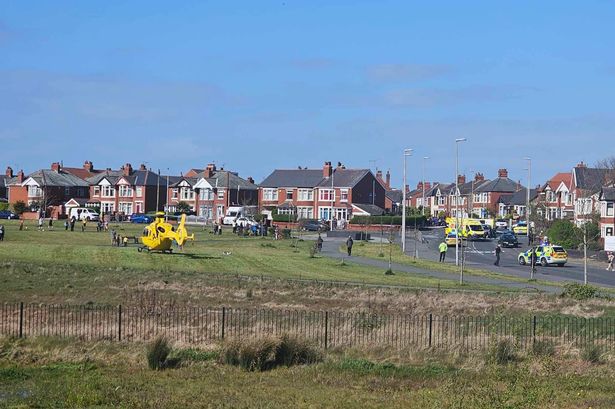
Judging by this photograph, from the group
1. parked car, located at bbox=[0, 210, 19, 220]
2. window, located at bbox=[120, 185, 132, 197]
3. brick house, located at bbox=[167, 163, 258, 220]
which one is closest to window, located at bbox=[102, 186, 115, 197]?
window, located at bbox=[120, 185, 132, 197]

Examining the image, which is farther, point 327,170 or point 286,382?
point 327,170

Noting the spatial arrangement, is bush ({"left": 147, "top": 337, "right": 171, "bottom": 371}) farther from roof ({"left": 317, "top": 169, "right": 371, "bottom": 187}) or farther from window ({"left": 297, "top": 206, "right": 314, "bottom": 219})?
window ({"left": 297, "top": 206, "right": 314, "bottom": 219})

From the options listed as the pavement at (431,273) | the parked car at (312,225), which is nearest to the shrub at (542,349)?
the pavement at (431,273)

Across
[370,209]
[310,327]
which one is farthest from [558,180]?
[310,327]

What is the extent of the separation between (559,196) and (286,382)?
125110 millimetres

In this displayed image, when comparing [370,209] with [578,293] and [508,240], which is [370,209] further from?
[578,293]

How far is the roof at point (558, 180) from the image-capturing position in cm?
14314

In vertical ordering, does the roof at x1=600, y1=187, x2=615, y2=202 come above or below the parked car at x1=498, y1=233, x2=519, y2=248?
above

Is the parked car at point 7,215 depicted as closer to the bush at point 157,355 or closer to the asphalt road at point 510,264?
the asphalt road at point 510,264

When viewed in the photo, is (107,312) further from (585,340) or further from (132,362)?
(585,340)

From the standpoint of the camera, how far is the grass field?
743 inches

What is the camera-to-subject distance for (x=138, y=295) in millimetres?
40094

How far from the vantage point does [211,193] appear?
6142 inches

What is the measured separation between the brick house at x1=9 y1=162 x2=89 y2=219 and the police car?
91.4m
